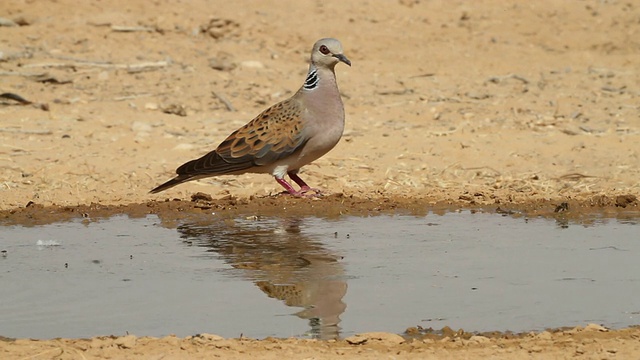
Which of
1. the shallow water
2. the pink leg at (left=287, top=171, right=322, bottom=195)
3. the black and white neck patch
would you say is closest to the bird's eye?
the black and white neck patch

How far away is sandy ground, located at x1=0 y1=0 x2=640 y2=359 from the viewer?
8.95 meters

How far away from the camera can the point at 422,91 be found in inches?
526

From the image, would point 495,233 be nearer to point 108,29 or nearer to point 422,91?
point 422,91

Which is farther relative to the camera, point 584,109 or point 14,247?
point 584,109

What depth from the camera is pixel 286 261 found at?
23.6ft

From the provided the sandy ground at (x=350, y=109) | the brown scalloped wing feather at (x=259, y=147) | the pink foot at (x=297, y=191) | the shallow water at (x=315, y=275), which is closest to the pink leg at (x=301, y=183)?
the pink foot at (x=297, y=191)

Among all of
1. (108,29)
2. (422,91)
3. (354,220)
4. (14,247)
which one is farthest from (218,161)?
(108,29)

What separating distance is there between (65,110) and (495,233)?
555 cm

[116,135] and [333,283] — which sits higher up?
[116,135]

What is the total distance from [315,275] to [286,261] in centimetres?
43

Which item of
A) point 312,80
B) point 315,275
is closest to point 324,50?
point 312,80

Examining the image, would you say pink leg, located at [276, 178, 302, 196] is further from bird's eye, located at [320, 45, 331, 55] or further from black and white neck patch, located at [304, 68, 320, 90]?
bird's eye, located at [320, 45, 331, 55]

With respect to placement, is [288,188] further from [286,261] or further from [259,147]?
[286,261]

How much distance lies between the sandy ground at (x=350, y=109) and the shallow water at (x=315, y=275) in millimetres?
376
